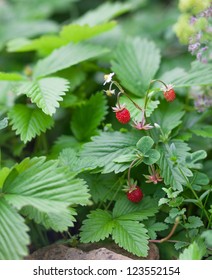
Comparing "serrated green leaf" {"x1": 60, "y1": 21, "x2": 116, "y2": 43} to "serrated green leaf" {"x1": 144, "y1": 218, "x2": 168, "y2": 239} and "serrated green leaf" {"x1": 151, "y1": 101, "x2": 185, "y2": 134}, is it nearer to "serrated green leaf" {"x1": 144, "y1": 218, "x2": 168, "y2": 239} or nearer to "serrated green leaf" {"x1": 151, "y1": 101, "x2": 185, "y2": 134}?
"serrated green leaf" {"x1": 151, "y1": 101, "x2": 185, "y2": 134}

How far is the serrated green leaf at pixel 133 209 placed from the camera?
1216 millimetres

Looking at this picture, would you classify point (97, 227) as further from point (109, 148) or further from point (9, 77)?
point (9, 77)

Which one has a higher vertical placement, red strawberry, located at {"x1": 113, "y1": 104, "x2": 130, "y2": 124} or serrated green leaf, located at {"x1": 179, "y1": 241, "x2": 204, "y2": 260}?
red strawberry, located at {"x1": 113, "y1": 104, "x2": 130, "y2": 124}

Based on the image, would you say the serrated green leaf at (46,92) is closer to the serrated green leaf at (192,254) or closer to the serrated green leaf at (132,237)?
the serrated green leaf at (132,237)

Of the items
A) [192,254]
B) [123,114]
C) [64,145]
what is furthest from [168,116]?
[192,254]

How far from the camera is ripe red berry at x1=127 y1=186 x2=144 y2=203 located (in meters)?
1.24

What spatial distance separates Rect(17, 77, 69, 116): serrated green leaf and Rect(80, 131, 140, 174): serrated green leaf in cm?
15

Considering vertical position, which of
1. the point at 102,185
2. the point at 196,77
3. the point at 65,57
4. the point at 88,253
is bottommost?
the point at 88,253

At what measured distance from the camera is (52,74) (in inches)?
64.4

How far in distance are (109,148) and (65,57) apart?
1.54 feet

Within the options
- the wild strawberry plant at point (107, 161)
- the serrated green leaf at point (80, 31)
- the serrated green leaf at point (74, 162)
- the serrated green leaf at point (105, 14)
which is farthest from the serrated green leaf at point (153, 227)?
the serrated green leaf at point (105, 14)

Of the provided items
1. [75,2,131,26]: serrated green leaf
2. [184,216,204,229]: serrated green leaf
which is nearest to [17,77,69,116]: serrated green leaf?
[184,216,204,229]: serrated green leaf

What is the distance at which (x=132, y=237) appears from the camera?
116 cm

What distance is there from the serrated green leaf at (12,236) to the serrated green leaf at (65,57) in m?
0.56
